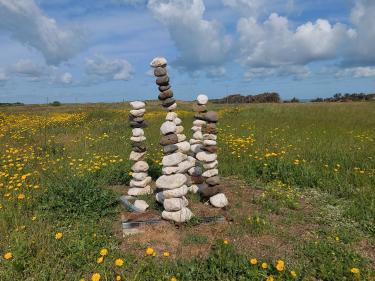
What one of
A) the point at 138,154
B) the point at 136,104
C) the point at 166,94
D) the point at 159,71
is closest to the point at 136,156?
the point at 138,154

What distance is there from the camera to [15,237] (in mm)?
5070

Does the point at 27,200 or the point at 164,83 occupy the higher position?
the point at 164,83

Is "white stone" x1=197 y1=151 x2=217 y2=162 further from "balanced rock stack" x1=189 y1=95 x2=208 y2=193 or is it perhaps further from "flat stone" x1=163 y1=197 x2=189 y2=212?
"flat stone" x1=163 y1=197 x2=189 y2=212

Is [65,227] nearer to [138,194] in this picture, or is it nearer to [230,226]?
[138,194]

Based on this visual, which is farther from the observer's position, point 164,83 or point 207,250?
point 164,83

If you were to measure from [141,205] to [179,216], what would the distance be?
39.3 inches

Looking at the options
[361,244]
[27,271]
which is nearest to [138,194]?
[27,271]

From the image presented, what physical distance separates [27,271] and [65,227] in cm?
111

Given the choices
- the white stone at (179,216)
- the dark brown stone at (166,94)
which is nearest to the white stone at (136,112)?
the dark brown stone at (166,94)

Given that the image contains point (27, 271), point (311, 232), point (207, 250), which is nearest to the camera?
point (27, 271)

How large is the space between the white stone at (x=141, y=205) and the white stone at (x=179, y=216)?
66cm

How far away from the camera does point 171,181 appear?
19.1ft

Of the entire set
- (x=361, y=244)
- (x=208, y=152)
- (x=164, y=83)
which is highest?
(x=164, y=83)

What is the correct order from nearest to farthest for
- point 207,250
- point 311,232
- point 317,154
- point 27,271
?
point 27,271 → point 207,250 → point 311,232 → point 317,154
